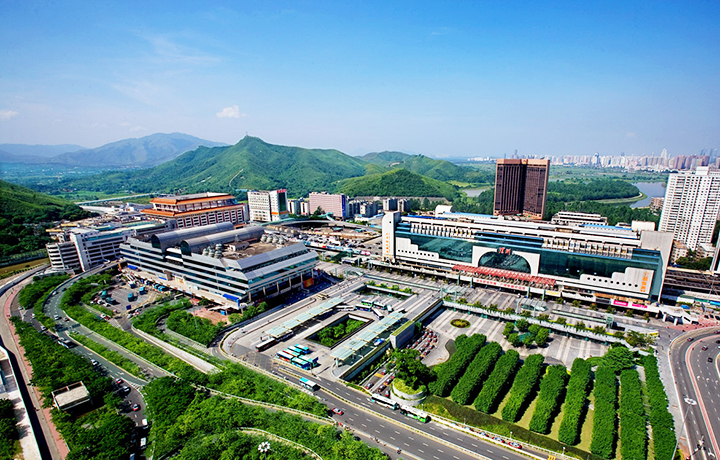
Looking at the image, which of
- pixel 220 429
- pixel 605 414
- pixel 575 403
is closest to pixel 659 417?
pixel 605 414

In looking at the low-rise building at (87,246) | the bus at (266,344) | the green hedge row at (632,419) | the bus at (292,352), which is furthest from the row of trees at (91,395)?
the green hedge row at (632,419)

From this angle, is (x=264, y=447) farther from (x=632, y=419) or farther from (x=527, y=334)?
(x=527, y=334)

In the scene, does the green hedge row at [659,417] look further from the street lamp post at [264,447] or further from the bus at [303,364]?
the bus at [303,364]

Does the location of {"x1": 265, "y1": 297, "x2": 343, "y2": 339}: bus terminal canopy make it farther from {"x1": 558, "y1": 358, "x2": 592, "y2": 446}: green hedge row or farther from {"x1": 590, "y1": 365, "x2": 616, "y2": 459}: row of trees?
{"x1": 590, "y1": 365, "x2": 616, "y2": 459}: row of trees

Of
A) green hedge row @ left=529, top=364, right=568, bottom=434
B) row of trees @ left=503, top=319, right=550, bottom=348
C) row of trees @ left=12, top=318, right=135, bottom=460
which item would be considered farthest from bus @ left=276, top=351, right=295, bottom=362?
row of trees @ left=503, top=319, right=550, bottom=348

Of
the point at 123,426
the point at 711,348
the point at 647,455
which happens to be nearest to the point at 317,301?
the point at 123,426

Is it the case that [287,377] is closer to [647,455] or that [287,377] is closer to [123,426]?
[123,426]
